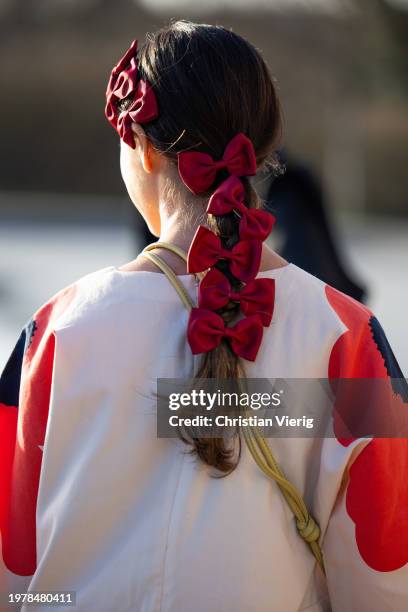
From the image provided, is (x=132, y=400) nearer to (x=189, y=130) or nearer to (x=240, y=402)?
(x=240, y=402)

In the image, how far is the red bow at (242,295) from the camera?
1824 mm

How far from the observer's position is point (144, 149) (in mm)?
1967

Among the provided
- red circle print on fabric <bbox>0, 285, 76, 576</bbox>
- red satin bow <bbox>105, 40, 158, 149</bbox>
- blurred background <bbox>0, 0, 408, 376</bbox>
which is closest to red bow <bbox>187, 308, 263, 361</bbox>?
red circle print on fabric <bbox>0, 285, 76, 576</bbox>

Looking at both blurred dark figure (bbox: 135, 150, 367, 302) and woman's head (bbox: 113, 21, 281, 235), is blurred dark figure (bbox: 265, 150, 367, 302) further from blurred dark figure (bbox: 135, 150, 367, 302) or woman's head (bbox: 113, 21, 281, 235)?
woman's head (bbox: 113, 21, 281, 235)

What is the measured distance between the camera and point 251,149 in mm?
1855

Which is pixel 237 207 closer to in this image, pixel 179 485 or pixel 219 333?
pixel 219 333

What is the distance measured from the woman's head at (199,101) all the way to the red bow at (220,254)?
0.12 meters

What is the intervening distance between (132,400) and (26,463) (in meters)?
0.25

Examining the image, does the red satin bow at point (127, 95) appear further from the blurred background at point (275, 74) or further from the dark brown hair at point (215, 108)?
the blurred background at point (275, 74)

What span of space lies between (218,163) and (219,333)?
1.00 feet

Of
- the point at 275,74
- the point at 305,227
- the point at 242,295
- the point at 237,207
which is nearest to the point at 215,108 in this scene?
the point at 237,207

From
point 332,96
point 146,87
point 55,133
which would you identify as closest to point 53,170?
point 55,133

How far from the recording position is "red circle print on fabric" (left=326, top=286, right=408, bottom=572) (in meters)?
1.83

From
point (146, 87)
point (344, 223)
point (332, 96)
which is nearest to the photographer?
point (146, 87)
